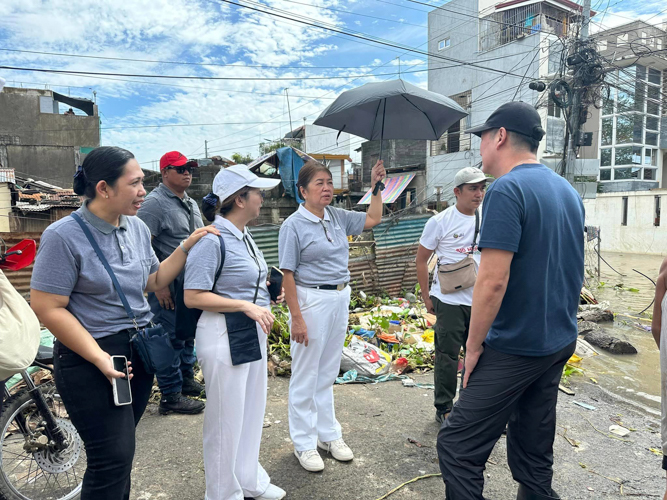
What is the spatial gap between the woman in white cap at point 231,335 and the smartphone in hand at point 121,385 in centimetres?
45

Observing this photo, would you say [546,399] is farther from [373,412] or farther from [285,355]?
[285,355]

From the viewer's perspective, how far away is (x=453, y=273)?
3.42m

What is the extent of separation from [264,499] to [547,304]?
1894 mm

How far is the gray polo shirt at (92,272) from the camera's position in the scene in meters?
1.71

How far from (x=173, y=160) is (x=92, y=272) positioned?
6.95ft

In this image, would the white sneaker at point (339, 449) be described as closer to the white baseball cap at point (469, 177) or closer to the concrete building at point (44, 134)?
the white baseball cap at point (469, 177)

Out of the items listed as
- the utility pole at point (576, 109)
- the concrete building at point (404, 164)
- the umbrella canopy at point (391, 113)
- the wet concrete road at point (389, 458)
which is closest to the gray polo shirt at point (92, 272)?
the wet concrete road at point (389, 458)

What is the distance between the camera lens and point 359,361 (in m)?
4.88

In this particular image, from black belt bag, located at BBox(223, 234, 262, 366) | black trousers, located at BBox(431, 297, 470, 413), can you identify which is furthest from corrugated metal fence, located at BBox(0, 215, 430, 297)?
black belt bag, located at BBox(223, 234, 262, 366)

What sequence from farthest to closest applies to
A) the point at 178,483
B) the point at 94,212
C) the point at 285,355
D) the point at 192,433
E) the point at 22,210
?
the point at 22,210 < the point at 285,355 < the point at 192,433 < the point at 178,483 < the point at 94,212

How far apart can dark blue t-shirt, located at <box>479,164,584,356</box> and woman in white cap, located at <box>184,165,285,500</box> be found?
3.76ft

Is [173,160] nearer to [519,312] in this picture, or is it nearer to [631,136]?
[519,312]

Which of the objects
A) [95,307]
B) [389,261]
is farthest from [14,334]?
[389,261]

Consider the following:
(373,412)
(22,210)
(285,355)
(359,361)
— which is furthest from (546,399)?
(22,210)
